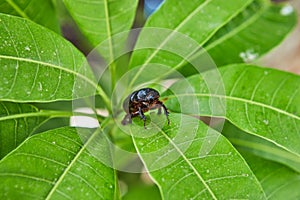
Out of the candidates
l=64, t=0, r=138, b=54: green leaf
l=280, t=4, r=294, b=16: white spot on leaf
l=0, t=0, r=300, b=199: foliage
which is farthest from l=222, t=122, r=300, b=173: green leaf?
l=280, t=4, r=294, b=16: white spot on leaf

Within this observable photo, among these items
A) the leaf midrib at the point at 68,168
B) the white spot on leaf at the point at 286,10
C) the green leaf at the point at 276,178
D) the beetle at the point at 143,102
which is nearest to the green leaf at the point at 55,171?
the leaf midrib at the point at 68,168

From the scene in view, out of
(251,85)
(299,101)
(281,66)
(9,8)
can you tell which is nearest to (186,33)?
(251,85)

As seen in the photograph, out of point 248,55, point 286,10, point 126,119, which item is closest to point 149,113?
point 126,119

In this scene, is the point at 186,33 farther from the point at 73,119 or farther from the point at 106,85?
the point at 73,119

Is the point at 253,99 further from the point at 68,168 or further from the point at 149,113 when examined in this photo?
the point at 68,168

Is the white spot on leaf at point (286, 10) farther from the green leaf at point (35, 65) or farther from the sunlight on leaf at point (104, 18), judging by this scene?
the green leaf at point (35, 65)

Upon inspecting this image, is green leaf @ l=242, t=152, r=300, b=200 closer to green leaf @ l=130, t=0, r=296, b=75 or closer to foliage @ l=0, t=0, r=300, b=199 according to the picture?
foliage @ l=0, t=0, r=300, b=199
